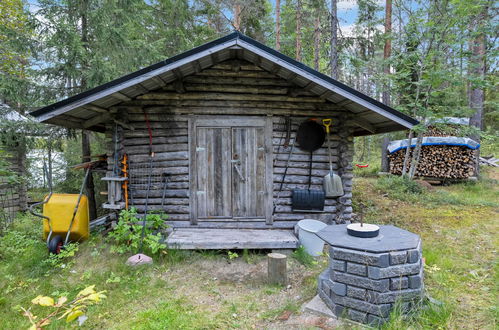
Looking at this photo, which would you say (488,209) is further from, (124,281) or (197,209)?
(124,281)

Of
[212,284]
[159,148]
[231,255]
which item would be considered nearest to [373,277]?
[212,284]

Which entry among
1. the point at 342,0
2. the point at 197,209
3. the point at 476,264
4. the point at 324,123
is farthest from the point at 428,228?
the point at 342,0

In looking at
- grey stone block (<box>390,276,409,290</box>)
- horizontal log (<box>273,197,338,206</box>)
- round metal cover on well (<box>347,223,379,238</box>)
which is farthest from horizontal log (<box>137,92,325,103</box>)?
grey stone block (<box>390,276,409,290</box>)

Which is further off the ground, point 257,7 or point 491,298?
point 257,7

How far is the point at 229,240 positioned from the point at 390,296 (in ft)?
8.77

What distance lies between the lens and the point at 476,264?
4.52m

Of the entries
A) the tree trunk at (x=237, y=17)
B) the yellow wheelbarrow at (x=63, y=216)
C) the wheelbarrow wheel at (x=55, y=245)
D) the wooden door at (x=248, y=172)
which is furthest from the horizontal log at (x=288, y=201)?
the tree trunk at (x=237, y=17)

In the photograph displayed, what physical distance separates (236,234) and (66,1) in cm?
700

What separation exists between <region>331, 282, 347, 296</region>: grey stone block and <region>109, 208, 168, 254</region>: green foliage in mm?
2632

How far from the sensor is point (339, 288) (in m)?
3.08

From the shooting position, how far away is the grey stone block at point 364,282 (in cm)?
289

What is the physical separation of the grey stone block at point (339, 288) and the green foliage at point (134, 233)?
2.63 meters

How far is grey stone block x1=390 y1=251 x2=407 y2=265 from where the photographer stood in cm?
292

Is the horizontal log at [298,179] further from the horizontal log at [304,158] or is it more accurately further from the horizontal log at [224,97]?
the horizontal log at [224,97]
